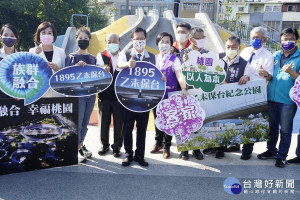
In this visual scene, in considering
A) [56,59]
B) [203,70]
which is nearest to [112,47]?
[56,59]

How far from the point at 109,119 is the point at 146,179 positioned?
3.75 ft

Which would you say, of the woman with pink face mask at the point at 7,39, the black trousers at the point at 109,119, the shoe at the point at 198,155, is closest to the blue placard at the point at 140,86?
the black trousers at the point at 109,119

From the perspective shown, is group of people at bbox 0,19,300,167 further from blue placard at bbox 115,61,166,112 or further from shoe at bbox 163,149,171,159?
blue placard at bbox 115,61,166,112

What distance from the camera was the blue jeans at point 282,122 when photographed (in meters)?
3.77

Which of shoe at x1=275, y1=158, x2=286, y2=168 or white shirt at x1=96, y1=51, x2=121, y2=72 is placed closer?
white shirt at x1=96, y1=51, x2=121, y2=72

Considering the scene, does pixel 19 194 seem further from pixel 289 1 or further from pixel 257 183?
pixel 289 1

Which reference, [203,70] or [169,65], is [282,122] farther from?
[169,65]

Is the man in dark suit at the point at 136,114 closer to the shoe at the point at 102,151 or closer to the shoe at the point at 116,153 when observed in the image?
the shoe at the point at 116,153

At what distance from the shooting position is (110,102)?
154 inches

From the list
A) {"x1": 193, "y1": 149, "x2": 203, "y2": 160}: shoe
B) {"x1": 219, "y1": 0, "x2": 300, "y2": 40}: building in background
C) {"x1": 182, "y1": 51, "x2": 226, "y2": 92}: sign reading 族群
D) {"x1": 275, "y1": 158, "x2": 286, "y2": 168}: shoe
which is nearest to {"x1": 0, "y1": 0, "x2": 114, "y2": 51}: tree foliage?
{"x1": 182, "y1": 51, "x2": 226, "y2": 92}: sign reading 族群

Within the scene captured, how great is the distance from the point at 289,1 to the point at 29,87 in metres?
36.6

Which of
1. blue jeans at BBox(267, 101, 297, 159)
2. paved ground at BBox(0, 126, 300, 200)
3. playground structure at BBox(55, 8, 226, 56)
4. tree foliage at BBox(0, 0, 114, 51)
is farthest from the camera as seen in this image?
tree foliage at BBox(0, 0, 114, 51)

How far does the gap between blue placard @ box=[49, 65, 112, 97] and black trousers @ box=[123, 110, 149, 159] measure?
0.54 meters

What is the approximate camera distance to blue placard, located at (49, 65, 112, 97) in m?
3.32
